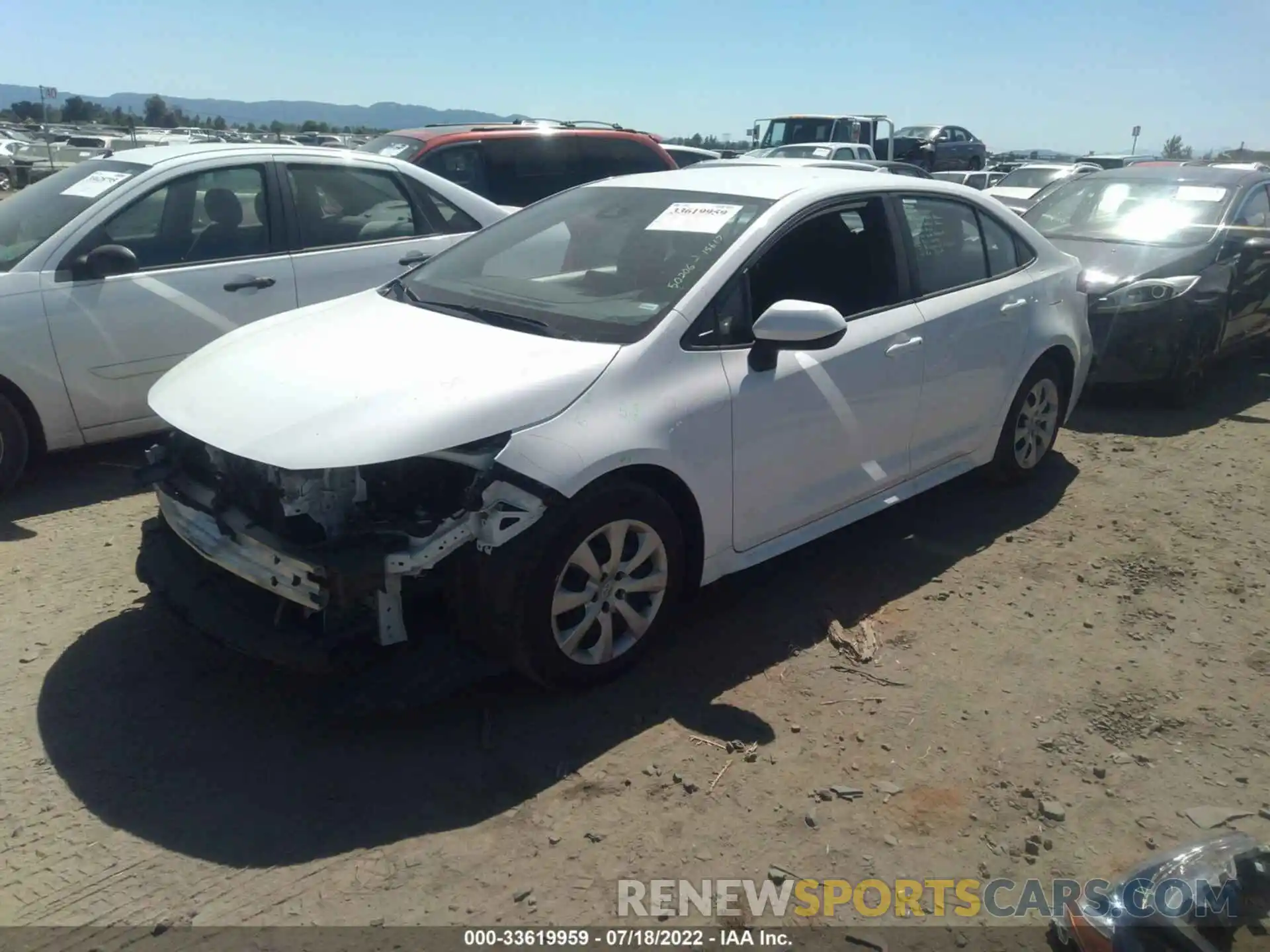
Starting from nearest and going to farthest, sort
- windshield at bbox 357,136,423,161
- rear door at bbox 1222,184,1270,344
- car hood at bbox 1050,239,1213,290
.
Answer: car hood at bbox 1050,239,1213,290, rear door at bbox 1222,184,1270,344, windshield at bbox 357,136,423,161

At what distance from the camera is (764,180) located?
4395 mm

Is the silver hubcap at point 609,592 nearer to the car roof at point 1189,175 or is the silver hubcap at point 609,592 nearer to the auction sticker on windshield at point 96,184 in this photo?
the auction sticker on windshield at point 96,184

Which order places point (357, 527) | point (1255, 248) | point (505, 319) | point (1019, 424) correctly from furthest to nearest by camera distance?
point (1255, 248)
point (1019, 424)
point (505, 319)
point (357, 527)

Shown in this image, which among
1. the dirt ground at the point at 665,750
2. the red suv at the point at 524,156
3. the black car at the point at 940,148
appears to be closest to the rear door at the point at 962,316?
the dirt ground at the point at 665,750

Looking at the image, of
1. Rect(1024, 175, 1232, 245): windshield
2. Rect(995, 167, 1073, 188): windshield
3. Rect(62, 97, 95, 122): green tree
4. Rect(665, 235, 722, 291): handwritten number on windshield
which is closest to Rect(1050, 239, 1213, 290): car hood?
Rect(1024, 175, 1232, 245): windshield

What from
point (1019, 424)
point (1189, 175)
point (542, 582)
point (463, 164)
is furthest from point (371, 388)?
point (1189, 175)

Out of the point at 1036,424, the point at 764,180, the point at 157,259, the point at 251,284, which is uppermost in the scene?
the point at 764,180

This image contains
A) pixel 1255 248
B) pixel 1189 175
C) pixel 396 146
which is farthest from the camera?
pixel 396 146

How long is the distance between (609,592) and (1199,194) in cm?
702

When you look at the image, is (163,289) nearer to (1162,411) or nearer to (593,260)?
(593,260)

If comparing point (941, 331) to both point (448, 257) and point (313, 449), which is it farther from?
point (313, 449)

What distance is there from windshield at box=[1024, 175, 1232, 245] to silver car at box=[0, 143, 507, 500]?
516 centimetres

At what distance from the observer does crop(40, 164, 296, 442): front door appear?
5184 millimetres

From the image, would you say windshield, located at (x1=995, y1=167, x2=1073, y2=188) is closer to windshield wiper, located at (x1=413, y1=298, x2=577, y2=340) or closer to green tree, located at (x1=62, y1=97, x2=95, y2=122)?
windshield wiper, located at (x1=413, y1=298, x2=577, y2=340)
